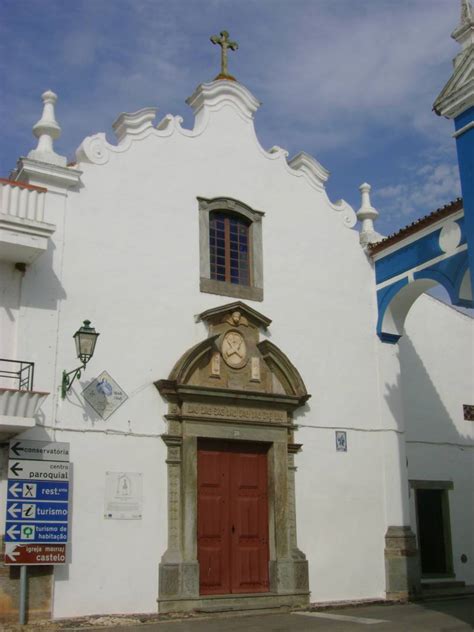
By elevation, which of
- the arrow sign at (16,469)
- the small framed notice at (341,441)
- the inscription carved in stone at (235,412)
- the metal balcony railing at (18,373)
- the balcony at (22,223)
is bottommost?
the arrow sign at (16,469)

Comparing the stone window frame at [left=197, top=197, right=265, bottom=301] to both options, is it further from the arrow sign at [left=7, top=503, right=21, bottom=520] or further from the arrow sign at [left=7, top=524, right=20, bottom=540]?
the arrow sign at [left=7, top=524, right=20, bottom=540]

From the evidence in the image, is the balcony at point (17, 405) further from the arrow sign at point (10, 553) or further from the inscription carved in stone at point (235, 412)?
the inscription carved in stone at point (235, 412)

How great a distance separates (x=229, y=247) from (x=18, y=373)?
14.5ft

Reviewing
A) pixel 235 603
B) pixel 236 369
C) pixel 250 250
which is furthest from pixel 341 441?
pixel 250 250

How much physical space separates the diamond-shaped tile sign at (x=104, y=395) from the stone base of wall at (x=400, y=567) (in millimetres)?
5488

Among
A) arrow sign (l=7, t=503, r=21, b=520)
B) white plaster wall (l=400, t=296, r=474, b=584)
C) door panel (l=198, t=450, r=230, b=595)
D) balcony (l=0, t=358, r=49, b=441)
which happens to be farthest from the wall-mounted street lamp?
white plaster wall (l=400, t=296, r=474, b=584)

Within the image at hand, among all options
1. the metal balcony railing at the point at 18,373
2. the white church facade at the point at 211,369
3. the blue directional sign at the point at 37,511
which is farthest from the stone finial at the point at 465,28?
the blue directional sign at the point at 37,511

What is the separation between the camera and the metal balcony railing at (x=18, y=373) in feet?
34.5

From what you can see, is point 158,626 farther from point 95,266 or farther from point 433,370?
point 433,370

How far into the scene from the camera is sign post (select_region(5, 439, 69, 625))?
1008 centimetres

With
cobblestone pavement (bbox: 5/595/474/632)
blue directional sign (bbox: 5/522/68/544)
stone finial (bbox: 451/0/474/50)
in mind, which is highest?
stone finial (bbox: 451/0/474/50)

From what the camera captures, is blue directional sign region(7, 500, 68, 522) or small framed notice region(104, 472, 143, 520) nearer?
blue directional sign region(7, 500, 68, 522)

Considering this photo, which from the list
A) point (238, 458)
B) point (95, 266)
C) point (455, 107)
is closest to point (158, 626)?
point (238, 458)

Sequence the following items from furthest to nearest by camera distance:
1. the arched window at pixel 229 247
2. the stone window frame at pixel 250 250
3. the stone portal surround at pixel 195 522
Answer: the arched window at pixel 229 247
the stone window frame at pixel 250 250
the stone portal surround at pixel 195 522
